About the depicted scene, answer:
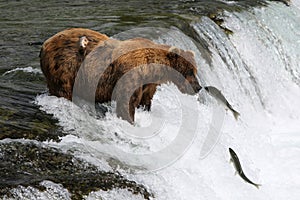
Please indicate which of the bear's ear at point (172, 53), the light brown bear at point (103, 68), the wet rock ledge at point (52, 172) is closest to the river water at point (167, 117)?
the wet rock ledge at point (52, 172)

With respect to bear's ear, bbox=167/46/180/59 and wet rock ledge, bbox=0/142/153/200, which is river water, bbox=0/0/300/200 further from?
bear's ear, bbox=167/46/180/59

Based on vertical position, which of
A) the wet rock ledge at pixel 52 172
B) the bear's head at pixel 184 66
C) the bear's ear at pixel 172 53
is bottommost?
the wet rock ledge at pixel 52 172

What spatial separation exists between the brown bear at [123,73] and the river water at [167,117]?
180 millimetres

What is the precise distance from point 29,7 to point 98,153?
273 inches

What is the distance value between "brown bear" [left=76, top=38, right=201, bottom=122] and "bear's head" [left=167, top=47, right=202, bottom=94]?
93 mm

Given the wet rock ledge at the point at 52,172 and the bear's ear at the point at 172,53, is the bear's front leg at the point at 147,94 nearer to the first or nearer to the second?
the bear's ear at the point at 172,53

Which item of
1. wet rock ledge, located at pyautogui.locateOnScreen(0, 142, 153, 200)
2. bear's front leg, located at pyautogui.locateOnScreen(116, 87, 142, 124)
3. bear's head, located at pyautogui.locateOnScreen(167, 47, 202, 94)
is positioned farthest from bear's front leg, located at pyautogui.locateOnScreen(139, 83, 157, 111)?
wet rock ledge, located at pyautogui.locateOnScreen(0, 142, 153, 200)

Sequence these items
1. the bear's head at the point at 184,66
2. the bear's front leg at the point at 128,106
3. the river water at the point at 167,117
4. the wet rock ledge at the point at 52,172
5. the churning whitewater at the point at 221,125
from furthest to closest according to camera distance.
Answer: the bear's head at the point at 184,66 < the bear's front leg at the point at 128,106 < the churning whitewater at the point at 221,125 < the river water at the point at 167,117 < the wet rock ledge at the point at 52,172

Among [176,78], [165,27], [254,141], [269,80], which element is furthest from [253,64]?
[176,78]

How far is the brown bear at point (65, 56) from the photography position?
5188 mm

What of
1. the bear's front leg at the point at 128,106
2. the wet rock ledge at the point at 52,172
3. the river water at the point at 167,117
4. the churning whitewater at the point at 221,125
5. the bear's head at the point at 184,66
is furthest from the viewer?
the bear's head at the point at 184,66

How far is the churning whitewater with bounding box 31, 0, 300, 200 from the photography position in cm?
457

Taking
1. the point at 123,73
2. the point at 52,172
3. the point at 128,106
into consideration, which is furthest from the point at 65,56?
the point at 52,172

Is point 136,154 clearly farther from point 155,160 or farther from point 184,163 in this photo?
point 184,163
